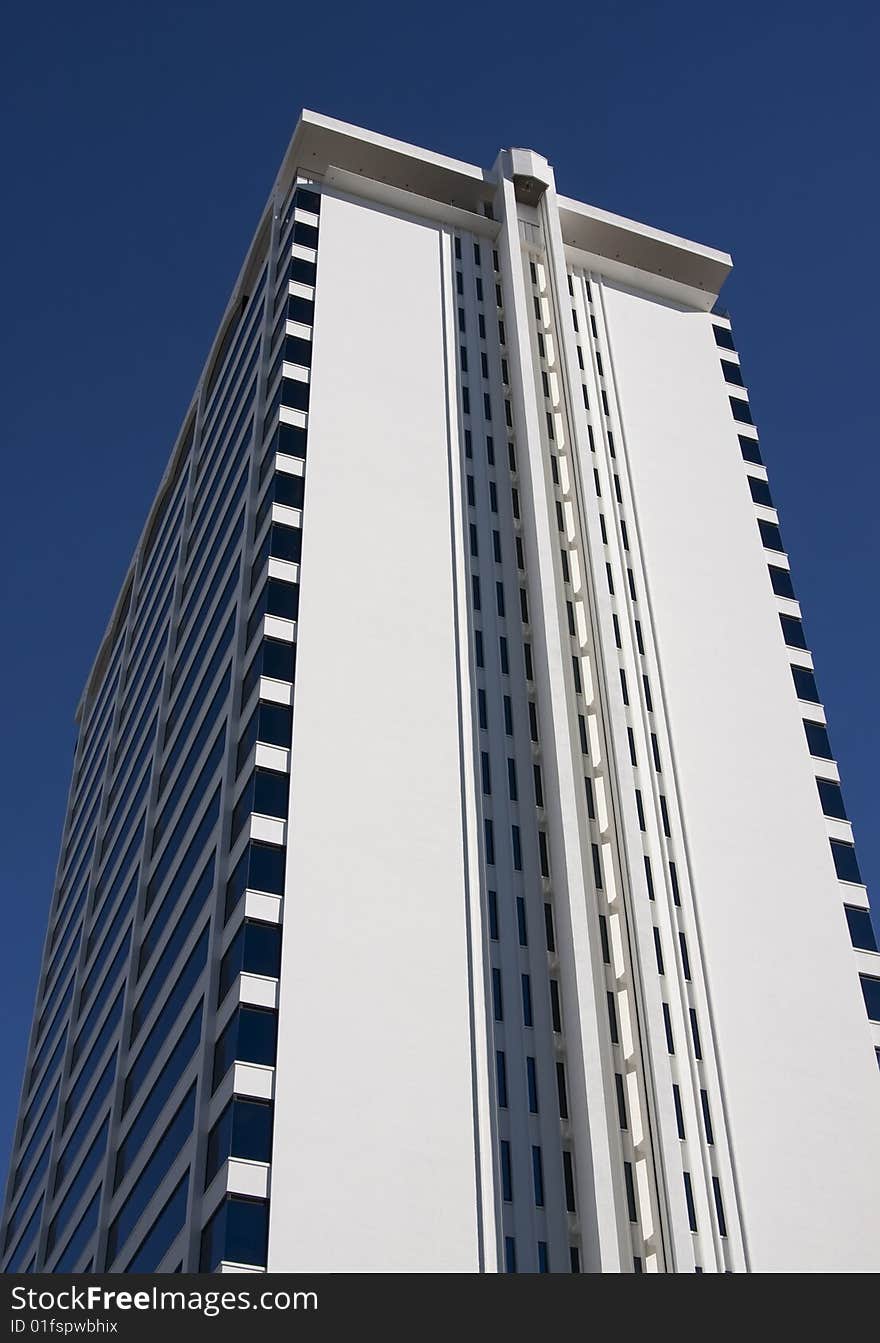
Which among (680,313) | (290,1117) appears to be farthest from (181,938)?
(680,313)

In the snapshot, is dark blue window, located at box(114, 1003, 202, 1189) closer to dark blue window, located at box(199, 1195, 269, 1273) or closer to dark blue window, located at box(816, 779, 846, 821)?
dark blue window, located at box(199, 1195, 269, 1273)

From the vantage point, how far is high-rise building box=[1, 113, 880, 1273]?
45.5 meters

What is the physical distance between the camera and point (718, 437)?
2862 inches

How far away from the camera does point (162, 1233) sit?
47.4 meters

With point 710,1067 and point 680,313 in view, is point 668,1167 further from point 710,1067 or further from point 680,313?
point 680,313

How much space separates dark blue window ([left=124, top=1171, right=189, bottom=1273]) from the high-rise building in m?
0.29

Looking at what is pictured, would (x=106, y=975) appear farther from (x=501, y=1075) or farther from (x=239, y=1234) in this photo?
(x=239, y=1234)

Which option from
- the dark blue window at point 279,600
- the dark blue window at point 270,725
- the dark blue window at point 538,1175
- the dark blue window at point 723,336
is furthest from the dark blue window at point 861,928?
the dark blue window at point 723,336

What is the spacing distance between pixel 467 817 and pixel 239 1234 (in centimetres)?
1641

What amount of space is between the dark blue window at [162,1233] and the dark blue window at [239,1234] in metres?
3.79

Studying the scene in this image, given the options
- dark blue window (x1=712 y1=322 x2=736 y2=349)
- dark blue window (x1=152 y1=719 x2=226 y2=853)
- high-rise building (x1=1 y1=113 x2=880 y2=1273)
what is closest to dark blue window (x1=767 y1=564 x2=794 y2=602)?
high-rise building (x1=1 y1=113 x2=880 y2=1273)

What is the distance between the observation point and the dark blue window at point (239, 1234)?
40.8 m

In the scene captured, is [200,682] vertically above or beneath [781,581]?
beneath

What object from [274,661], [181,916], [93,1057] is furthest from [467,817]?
[93,1057]
